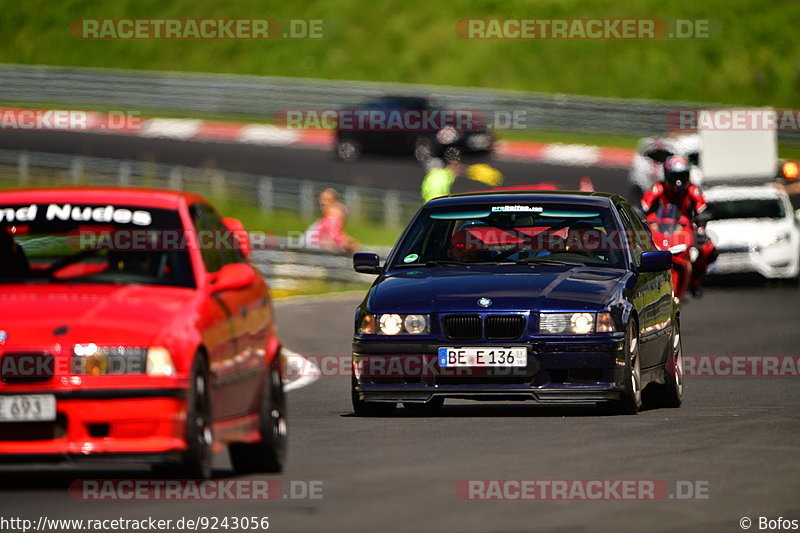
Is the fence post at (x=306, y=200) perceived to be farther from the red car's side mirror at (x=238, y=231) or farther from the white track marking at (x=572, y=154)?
the red car's side mirror at (x=238, y=231)

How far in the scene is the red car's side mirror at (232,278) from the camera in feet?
29.9

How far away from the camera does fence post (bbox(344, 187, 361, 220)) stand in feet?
116

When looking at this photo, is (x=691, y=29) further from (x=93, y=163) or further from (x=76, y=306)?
(x=76, y=306)

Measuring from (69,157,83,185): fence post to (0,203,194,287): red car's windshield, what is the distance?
2571 centimetres

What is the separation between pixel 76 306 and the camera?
8.75m

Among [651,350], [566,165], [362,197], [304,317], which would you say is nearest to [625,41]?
[566,165]

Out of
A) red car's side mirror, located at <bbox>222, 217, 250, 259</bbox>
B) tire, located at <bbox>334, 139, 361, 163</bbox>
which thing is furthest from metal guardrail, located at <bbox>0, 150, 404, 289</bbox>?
red car's side mirror, located at <bbox>222, 217, 250, 259</bbox>

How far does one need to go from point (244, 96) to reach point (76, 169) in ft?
37.8

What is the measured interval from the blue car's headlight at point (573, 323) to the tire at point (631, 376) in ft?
0.63

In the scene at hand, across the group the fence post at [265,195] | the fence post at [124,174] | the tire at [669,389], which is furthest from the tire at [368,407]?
the fence post at [265,195]

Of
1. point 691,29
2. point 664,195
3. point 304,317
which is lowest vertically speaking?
point 304,317

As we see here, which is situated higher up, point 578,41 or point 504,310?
point 578,41

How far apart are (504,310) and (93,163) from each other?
79.9 ft
